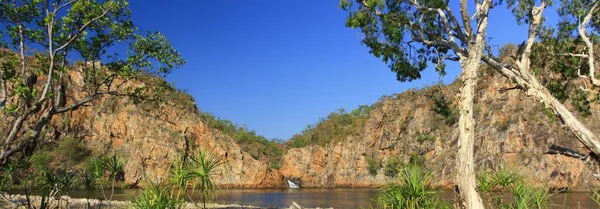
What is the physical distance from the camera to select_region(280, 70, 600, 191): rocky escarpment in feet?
191

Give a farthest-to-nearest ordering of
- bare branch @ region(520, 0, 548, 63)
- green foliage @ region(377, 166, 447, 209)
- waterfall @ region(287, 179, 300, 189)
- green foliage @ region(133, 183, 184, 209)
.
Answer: waterfall @ region(287, 179, 300, 189)
bare branch @ region(520, 0, 548, 63)
green foliage @ region(133, 183, 184, 209)
green foliage @ region(377, 166, 447, 209)

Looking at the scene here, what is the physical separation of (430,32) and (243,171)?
58.2 metres

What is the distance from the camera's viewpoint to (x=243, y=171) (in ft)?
231

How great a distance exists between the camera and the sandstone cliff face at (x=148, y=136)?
221 feet

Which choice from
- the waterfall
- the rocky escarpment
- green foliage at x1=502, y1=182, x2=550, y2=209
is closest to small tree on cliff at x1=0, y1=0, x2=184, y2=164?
green foliage at x1=502, y1=182, x2=550, y2=209

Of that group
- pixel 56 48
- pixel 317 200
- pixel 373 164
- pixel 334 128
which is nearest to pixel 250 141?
pixel 334 128

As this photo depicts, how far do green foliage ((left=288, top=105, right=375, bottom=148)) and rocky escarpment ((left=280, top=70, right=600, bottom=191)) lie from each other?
3.00 metres

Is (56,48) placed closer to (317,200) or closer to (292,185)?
(317,200)

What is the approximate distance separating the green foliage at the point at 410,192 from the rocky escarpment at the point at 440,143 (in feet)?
157

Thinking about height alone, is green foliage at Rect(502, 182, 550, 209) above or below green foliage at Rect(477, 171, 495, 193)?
below

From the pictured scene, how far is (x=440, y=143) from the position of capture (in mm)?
75250

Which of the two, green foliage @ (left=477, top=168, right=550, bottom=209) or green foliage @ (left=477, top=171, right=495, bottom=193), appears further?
green foliage @ (left=477, top=171, right=495, bottom=193)

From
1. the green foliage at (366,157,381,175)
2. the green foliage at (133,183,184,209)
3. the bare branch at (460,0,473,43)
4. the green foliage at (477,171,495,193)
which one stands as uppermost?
the green foliage at (366,157,381,175)

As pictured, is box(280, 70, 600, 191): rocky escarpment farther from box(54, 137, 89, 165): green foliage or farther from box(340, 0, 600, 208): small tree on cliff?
box(340, 0, 600, 208): small tree on cliff
